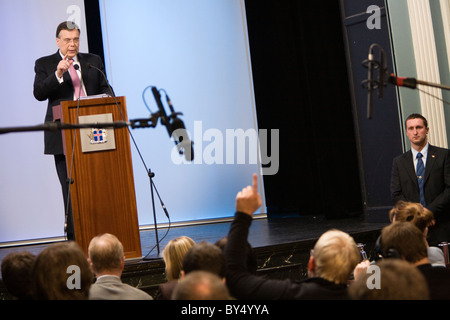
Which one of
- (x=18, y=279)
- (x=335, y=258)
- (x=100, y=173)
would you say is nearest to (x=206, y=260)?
(x=335, y=258)

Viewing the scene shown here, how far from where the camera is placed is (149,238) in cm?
620

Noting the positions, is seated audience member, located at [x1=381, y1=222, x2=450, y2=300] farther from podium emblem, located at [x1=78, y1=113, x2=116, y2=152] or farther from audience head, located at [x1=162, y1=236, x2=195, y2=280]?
podium emblem, located at [x1=78, y1=113, x2=116, y2=152]

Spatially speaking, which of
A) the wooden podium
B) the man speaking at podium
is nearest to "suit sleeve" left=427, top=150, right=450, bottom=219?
the wooden podium

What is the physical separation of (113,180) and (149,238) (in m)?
2.16

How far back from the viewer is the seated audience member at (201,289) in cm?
169

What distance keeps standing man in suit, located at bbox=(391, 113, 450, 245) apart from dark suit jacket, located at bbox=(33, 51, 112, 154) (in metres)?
2.46

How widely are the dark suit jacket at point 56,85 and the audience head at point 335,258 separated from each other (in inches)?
104

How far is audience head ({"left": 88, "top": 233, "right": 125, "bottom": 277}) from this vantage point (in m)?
2.83

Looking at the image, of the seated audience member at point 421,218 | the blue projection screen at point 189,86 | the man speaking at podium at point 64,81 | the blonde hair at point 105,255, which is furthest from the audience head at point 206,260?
the blue projection screen at point 189,86

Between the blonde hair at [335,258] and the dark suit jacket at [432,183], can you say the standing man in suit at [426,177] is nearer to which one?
the dark suit jacket at [432,183]

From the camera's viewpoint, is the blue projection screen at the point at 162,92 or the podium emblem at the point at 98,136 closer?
the podium emblem at the point at 98,136

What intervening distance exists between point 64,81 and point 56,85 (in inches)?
4.1

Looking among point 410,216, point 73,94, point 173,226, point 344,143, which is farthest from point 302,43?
point 410,216
